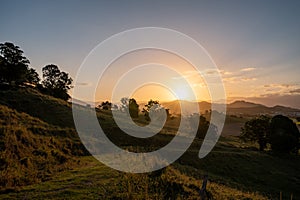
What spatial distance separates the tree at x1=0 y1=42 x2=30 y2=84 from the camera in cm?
6581

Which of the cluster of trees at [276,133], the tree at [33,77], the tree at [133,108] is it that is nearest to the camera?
the cluster of trees at [276,133]

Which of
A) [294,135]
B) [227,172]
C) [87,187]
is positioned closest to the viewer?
[87,187]

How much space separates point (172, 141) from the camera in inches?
1832

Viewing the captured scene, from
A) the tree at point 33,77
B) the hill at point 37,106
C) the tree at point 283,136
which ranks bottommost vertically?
the tree at point 283,136

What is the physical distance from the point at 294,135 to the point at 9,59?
6805cm

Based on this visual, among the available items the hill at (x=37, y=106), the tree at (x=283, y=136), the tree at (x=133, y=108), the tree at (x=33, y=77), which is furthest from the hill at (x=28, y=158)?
the tree at (x=133, y=108)

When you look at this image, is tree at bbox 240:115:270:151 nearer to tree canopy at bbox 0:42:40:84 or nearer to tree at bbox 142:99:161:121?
tree at bbox 142:99:161:121

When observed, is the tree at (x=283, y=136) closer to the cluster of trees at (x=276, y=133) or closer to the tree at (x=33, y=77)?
the cluster of trees at (x=276, y=133)

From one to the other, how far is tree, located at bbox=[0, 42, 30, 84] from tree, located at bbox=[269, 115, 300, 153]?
60971mm

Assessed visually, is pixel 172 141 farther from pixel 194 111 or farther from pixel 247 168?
pixel 194 111

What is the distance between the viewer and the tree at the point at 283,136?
52.1 metres

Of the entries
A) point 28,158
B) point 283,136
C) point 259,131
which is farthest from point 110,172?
point 259,131

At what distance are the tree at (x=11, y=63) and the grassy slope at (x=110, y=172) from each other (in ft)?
77.7

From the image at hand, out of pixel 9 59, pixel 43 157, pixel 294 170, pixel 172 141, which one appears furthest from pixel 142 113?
pixel 43 157
